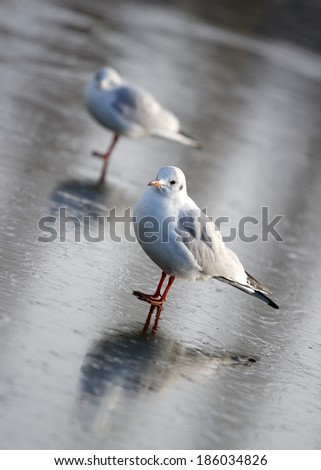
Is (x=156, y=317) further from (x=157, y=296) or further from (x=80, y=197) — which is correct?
(x=80, y=197)

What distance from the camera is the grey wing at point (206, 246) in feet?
21.6

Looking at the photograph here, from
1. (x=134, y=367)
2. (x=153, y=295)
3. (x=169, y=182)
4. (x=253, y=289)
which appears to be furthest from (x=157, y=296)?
(x=134, y=367)

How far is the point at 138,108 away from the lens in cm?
1132

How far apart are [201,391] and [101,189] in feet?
14.5

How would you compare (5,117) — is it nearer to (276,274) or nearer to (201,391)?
(276,274)

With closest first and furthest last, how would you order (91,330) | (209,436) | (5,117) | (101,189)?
(209,436) < (91,330) < (101,189) < (5,117)

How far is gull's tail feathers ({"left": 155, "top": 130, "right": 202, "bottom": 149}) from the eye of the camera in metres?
11.6

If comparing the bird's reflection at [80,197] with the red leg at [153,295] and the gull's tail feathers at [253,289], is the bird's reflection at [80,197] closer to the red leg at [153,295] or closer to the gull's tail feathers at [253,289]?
the red leg at [153,295]

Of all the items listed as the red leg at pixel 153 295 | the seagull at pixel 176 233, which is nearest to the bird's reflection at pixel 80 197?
the red leg at pixel 153 295

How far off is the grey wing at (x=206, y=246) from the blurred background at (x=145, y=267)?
1.16 feet

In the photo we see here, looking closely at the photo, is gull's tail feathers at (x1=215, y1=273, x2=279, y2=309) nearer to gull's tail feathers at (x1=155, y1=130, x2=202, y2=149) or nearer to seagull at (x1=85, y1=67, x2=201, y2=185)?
seagull at (x1=85, y1=67, x2=201, y2=185)

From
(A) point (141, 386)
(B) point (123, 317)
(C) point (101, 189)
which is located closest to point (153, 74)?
(C) point (101, 189)

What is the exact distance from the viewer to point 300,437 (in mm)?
5500

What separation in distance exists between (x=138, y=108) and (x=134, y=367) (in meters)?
5.90
